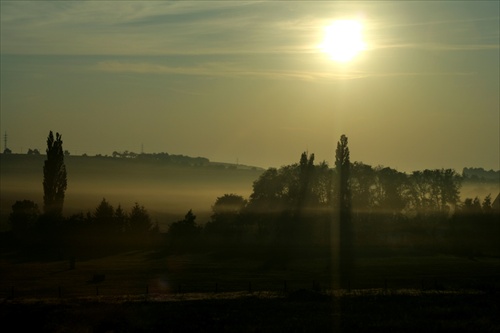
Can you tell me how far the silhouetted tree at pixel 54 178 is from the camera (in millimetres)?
114250

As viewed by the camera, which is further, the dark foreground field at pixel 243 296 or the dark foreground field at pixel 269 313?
the dark foreground field at pixel 243 296

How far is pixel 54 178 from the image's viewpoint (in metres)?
116

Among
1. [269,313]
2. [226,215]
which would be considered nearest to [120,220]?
[226,215]

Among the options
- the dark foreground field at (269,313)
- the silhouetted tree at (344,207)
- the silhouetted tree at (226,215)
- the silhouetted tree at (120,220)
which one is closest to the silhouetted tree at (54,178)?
the silhouetted tree at (120,220)

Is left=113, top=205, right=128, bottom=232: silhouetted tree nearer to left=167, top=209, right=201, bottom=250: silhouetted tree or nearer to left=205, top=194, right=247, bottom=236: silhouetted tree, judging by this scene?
left=167, top=209, right=201, bottom=250: silhouetted tree

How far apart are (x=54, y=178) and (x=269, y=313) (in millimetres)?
75128

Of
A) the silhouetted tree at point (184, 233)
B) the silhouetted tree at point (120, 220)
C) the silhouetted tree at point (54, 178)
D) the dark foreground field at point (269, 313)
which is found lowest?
the dark foreground field at point (269, 313)

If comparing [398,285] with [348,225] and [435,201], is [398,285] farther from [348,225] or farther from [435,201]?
[435,201]

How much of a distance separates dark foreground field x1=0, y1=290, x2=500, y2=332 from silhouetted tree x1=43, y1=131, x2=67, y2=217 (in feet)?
199

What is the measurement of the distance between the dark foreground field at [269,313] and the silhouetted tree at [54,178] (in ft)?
199

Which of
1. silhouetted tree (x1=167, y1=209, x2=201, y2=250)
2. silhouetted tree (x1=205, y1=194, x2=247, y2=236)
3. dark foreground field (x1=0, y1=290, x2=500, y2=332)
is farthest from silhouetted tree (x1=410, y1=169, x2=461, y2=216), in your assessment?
dark foreground field (x1=0, y1=290, x2=500, y2=332)

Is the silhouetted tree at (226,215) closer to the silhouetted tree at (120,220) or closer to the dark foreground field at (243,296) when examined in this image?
the silhouetted tree at (120,220)

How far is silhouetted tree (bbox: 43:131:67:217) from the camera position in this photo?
114250mm

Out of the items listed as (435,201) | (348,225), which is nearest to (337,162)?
(348,225)
